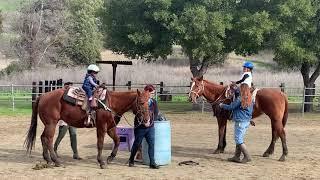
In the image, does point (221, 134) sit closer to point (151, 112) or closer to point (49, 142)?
point (151, 112)

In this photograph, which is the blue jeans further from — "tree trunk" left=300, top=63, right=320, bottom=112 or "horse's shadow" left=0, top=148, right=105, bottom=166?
"tree trunk" left=300, top=63, right=320, bottom=112

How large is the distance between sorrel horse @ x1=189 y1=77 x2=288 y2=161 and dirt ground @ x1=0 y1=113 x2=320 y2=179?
407 mm

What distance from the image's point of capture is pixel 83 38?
46375 mm

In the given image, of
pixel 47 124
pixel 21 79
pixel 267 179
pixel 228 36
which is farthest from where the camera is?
pixel 21 79

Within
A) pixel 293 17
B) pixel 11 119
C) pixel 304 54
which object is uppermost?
pixel 293 17

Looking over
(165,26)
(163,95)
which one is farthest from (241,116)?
(163,95)

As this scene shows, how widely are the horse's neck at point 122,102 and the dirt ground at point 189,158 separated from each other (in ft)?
3.46

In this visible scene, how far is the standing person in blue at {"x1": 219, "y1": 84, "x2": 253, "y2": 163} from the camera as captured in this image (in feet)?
31.4

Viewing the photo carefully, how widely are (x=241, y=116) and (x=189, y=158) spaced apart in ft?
4.96

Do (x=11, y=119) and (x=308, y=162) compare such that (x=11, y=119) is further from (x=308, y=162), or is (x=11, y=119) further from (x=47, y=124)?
(x=308, y=162)

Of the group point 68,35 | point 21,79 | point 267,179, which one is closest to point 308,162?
point 267,179

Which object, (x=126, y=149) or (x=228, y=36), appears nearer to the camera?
(x=126, y=149)

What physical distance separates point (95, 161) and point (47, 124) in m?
1.23

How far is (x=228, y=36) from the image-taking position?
73.2ft
